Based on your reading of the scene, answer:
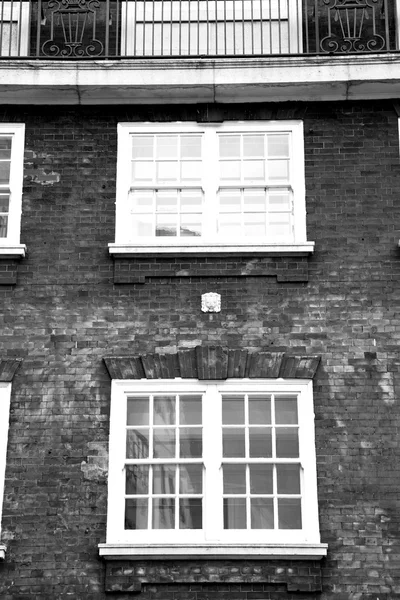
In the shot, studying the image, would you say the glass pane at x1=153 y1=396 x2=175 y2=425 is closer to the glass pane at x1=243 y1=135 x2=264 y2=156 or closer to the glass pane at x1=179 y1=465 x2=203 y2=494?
the glass pane at x1=179 y1=465 x2=203 y2=494

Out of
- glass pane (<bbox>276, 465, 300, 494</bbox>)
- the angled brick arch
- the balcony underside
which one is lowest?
glass pane (<bbox>276, 465, 300, 494</bbox>)

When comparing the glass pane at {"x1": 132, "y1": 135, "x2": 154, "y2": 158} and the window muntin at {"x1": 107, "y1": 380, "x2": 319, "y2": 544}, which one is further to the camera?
the glass pane at {"x1": 132, "y1": 135, "x2": 154, "y2": 158}

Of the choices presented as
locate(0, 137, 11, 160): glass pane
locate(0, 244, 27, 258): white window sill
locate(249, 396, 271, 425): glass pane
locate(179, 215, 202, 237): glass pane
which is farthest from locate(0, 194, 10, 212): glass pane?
locate(249, 396, 271, 425): glass pane

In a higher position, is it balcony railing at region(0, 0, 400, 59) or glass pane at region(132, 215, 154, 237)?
balcony railing at region(0, 0, 400, 59)

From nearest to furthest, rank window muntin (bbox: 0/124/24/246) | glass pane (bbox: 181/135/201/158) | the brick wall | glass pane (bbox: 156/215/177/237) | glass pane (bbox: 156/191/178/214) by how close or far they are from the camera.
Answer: the brick wall → window muntin (bbox: 0/124/24/246) → glass pane (bbox: 156/215/177/237) → glass pane (bbox: 156/191/178/214) → glass pane (bbox: 181/135/201/158)

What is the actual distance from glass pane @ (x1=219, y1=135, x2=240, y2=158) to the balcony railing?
45.6 inches

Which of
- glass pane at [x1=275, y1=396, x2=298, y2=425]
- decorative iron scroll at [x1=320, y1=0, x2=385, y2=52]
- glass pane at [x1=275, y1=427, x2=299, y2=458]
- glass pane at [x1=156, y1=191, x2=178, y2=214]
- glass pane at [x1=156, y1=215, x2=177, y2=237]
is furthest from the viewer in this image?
decorative iron scroll at [x1=320, y1=0, x2=385, y2=52]

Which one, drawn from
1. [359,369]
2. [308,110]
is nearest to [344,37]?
[308,110]

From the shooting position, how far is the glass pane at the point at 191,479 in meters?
12.6

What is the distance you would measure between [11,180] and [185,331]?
2983mm

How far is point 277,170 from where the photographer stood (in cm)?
1418

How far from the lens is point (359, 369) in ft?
42.6

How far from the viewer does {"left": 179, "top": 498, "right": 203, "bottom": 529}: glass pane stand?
490 inches

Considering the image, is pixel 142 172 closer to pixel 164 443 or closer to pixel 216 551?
pixel 164 443
